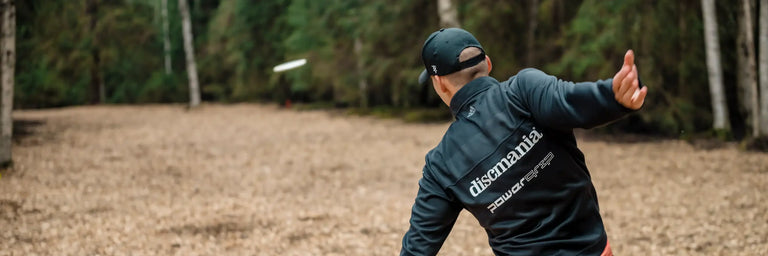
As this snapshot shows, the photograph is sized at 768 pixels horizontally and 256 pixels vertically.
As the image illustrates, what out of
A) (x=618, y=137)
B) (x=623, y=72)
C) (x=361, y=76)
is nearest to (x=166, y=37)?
(x=361, y=76)

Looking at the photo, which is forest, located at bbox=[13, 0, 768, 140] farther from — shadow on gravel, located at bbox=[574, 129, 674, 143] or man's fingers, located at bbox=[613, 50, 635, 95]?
man's fingers, located at bbox=[613, 50, 635, 95]

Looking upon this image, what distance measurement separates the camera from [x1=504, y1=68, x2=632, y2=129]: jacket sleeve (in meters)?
1.67

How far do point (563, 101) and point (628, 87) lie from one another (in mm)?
Answer: 189

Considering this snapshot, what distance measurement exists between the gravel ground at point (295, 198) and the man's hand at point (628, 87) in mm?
3989

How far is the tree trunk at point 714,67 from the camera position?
1032 cm

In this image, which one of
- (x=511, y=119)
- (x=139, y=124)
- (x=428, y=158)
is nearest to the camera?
(x=511, y=119)

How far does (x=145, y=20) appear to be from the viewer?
3538cm

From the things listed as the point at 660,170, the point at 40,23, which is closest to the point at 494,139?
the point at 660,170

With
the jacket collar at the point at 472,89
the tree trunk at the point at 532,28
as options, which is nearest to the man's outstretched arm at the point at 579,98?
the jacket collar at the point at 472,89

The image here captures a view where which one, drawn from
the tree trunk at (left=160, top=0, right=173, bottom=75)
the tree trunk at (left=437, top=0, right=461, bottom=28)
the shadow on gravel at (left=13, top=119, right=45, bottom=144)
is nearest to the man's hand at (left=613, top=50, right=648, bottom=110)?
the shadow on gravel at (left=13, top=119, right=45, bottom=144)

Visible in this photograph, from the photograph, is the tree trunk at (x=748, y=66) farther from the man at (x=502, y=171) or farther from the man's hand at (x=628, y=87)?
the man's hand at (x=628, y=87)

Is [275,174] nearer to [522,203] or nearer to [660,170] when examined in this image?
[660,170]

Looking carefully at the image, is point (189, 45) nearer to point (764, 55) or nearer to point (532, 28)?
point (532, 28)

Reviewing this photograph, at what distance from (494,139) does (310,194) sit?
630 cm
